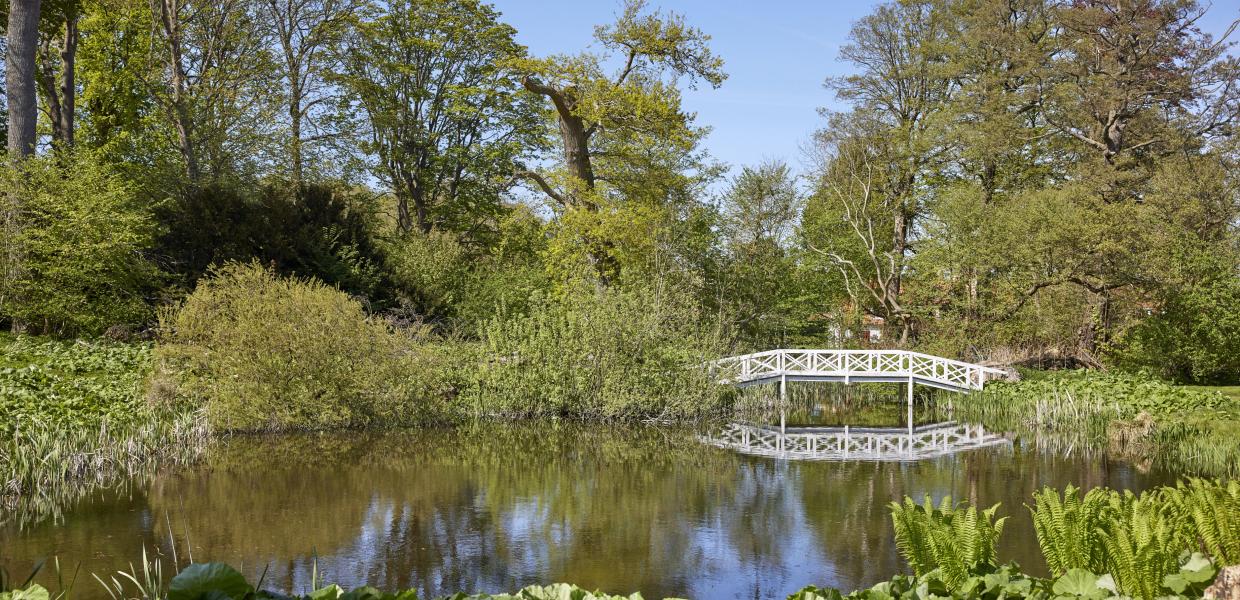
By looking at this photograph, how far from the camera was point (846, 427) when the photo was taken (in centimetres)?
1950

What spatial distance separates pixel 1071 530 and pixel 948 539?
35.0 inches

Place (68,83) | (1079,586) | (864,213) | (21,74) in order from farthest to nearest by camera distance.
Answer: (864,213), (68,83), (21,74), (1079,586)

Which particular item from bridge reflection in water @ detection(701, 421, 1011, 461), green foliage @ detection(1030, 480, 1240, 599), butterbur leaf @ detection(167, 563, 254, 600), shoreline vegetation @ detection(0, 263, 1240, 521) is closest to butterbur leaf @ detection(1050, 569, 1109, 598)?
green foliage @ detection(1030, 480, 1240, 599)

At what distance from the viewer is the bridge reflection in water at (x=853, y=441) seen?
52.8 ft

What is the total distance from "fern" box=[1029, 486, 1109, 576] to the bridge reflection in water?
8926 mm

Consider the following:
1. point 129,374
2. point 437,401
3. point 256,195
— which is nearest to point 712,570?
point 437,401

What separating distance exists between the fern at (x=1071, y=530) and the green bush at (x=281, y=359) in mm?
12017

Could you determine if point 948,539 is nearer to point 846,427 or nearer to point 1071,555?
point 1071,555

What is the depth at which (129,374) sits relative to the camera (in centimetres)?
1638

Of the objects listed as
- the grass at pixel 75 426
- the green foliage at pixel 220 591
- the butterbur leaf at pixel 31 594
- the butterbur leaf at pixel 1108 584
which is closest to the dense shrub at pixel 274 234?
the grass at pixel 75 426

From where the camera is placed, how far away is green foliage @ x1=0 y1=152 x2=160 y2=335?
1941cm

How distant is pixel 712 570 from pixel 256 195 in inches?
785

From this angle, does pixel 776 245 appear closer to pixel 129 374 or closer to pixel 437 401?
pixel 437 401

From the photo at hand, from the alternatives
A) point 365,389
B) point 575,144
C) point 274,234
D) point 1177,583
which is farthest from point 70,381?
point 1177,583
